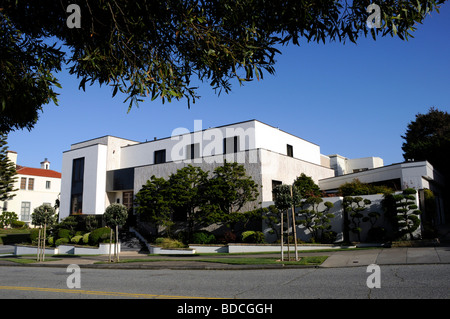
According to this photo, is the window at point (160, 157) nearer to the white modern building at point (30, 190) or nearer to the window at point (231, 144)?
the window at point (231, 144)

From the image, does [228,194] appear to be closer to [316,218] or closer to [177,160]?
[316,218]

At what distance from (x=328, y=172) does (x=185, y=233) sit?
545 inches

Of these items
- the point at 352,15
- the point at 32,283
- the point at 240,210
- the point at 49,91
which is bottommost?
the point at 32,283

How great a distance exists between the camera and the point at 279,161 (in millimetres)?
25422

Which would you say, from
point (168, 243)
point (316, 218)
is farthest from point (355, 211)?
point (168, 243)

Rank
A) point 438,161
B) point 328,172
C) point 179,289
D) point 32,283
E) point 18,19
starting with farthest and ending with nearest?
point 438,161
point 328,172
point 32,283
point 179,289
point 18,19

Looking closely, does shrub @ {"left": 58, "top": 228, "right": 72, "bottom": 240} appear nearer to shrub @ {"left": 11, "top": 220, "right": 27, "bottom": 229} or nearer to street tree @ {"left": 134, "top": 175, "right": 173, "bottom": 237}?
street tree @ {"left": 134, "top": 175, "right": 173, "bottom": 237}

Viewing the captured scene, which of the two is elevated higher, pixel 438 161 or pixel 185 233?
pixel 438 161

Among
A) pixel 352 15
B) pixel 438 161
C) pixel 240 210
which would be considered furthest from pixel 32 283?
pixel 438 161

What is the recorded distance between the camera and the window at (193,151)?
28456 millimetres

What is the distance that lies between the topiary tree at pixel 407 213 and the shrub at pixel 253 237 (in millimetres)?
7305

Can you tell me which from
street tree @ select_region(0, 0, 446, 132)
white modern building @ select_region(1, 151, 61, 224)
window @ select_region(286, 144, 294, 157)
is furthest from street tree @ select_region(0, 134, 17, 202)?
street tree @ select_region(0, 0, 446, 132)

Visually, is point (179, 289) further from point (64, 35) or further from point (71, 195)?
point (71, 195)

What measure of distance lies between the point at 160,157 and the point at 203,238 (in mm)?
10434
